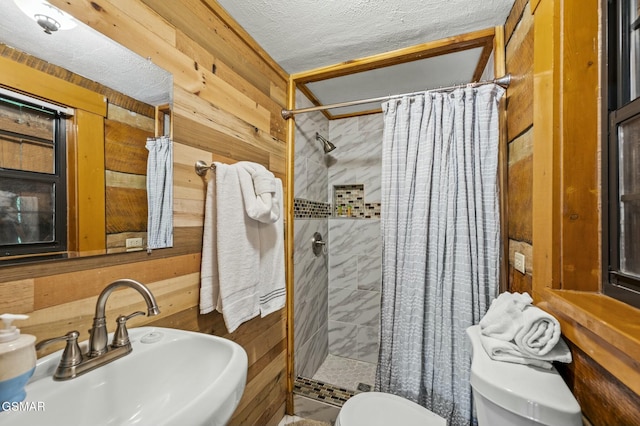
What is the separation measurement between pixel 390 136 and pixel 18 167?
58.1 inches

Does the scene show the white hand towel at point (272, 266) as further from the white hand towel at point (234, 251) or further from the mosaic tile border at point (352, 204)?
the mosaic tile border at point (352, 204)

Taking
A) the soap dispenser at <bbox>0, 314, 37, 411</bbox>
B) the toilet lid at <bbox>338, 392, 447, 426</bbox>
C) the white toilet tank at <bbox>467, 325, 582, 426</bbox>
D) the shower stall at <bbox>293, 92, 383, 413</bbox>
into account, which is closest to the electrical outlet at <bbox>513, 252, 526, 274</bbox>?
the white toilet tank at <bbox>467, 325, 582, 426</bbox>

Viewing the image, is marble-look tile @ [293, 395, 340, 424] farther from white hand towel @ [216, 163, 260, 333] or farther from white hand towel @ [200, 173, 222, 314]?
white hand towel @ [200, 173, 222, 314]

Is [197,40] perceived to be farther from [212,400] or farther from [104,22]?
[212,400]

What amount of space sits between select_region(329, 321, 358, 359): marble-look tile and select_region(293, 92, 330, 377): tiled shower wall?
75 millimetres

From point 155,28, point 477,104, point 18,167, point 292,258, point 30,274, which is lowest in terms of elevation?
point 292,258

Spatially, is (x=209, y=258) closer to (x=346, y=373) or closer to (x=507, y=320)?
(x=507, y=320)

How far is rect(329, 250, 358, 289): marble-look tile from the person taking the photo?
8.02 feet

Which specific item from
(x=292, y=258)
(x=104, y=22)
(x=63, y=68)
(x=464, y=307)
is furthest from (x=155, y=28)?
(x=464, y=307)

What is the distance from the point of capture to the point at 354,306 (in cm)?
244

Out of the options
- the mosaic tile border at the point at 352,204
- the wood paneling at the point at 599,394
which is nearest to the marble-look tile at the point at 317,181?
the mosaic tile border at the point at 352,204

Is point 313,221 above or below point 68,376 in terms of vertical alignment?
above

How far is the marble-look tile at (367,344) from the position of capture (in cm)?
236

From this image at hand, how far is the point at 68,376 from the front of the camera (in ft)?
2.08
